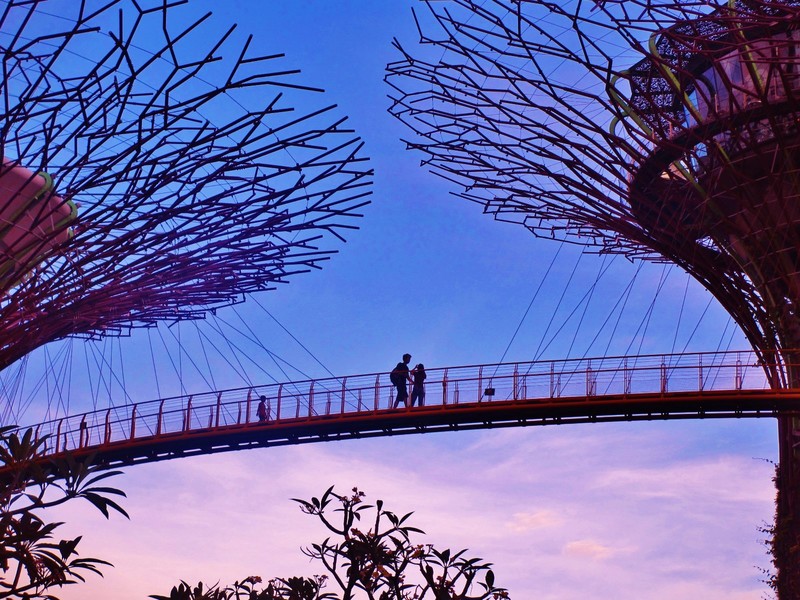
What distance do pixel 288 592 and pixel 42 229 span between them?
15.9m

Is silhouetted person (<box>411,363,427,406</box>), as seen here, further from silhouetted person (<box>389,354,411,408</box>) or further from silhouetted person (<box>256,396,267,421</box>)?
silhouetted person (<box>256,396,267,421</box>)

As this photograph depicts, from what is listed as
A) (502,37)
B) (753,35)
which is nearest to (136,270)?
(502,37)

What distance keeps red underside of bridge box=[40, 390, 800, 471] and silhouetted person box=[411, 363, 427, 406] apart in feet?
0.84

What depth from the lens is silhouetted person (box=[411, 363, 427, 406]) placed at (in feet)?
77.5

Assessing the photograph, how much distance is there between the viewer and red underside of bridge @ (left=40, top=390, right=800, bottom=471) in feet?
72.5

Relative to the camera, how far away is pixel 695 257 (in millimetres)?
24641

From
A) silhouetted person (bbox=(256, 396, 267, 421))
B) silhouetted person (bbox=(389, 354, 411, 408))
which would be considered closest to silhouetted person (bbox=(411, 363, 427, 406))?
silhouetted person (bbox=(389, 354, 411, 408))

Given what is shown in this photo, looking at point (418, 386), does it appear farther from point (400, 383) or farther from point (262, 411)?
point (262, 411)

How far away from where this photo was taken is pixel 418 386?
930 inches

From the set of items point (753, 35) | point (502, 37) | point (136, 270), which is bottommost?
point (136, 270)

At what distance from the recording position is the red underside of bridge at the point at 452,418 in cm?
2209

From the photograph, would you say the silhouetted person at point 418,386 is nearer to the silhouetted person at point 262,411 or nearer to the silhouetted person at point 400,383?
the silhouetted person at point 400,383

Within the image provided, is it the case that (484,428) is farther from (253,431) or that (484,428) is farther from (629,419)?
(253,431)

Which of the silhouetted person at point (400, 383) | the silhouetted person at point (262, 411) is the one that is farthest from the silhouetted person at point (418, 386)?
the silhouetted person at point (262, 411)
